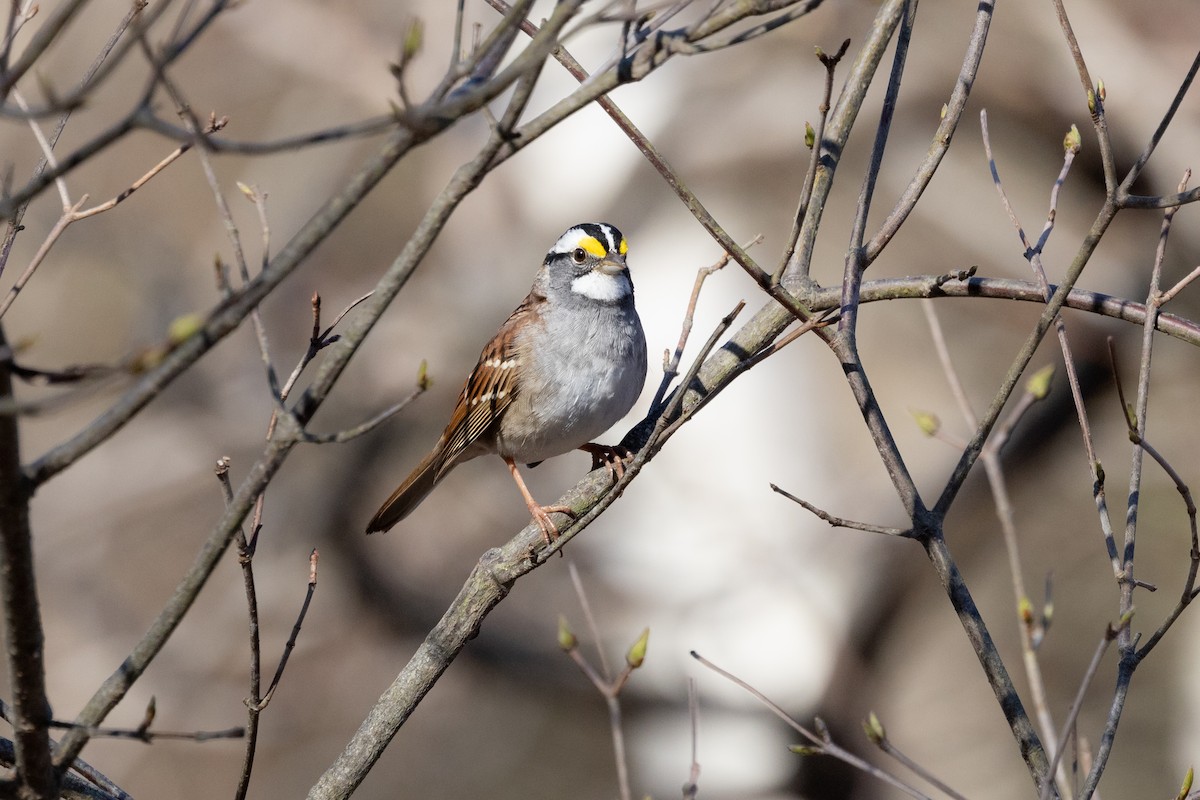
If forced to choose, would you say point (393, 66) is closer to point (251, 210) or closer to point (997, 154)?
point (997, 154)

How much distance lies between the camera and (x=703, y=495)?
9086 millimetres

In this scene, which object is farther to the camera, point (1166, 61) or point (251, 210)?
point (251, 210)

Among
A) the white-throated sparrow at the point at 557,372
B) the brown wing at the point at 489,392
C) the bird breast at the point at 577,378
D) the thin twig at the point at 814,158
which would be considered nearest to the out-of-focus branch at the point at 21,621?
the thin twig at the point at 814,158

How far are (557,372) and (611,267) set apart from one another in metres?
0.60

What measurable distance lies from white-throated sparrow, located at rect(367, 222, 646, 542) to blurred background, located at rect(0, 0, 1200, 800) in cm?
238

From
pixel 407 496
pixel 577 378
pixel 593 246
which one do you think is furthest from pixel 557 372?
pixel 407 496

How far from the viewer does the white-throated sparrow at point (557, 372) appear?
16.8 feet

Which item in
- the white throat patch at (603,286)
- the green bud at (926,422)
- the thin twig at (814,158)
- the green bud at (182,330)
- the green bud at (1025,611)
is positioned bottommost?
the green bud at (1025,611)

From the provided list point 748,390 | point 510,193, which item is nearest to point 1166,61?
point 748,390

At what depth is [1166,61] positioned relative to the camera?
8.95 meters

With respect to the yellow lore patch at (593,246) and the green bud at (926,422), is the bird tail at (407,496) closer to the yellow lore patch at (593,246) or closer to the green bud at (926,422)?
the yellow lore patch at (593,246)

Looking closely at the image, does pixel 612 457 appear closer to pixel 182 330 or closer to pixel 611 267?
pixel 611 267

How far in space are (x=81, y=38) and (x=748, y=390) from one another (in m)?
8.31

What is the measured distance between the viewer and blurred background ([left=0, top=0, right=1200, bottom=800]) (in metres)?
8.83
